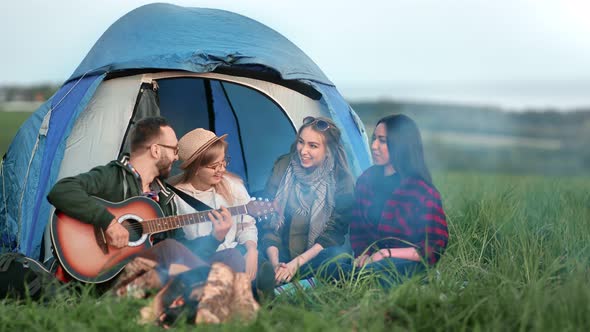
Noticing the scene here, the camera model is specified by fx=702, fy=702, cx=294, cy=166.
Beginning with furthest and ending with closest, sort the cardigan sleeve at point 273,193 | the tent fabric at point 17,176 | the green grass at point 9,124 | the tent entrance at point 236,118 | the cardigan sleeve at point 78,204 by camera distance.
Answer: the green grass at point 9,124, the tent entrance at point 236,118, the tent fabric at point 17,176, the cardigan sleeve at point 273,193, the cardigan sleeve at point 78,204

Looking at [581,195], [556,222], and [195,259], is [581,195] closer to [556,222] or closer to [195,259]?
[556,222]

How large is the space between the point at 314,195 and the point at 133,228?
112 centimetres

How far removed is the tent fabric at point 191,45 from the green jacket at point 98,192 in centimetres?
88

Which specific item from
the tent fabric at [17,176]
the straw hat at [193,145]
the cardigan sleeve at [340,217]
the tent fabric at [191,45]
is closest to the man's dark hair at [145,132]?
the straw hat at [193,145]

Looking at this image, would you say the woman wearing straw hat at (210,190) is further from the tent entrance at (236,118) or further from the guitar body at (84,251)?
the tent entrance at (236,118)

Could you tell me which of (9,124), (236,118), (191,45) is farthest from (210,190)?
(9,124)

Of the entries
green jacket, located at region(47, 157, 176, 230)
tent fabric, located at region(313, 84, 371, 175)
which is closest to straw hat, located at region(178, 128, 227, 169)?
green jacket, located at region(47, 157, 176, 230)

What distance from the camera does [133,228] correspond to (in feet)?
12.9

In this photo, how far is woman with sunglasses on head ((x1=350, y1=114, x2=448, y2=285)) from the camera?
3.77m

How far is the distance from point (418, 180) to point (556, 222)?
183 centimetres

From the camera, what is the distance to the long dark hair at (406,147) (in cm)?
382

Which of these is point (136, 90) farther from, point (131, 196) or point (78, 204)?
point (78, 204)

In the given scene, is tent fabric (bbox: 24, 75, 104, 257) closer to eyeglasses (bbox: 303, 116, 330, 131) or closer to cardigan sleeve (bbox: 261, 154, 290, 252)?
cardigan sleeve (bbox: 261, 154, 290, 252)

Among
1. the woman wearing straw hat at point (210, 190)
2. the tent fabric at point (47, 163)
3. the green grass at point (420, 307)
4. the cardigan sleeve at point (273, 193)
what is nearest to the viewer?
the green grass at point (420, 307)
